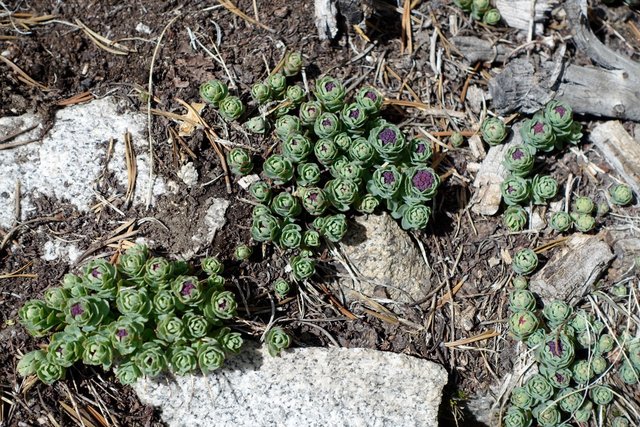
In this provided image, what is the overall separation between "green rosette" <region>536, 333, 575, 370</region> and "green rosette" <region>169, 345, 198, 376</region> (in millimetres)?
1981

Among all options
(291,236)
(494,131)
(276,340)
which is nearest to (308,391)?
(276,340)

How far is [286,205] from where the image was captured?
140 inches

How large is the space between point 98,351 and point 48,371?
0.29 meters

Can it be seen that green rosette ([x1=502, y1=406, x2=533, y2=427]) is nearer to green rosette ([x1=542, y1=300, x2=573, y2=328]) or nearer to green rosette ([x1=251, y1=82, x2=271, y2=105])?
green rosette ([x1=542, y1=300, x2=573, y2=328])

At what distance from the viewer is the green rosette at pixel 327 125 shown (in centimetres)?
367

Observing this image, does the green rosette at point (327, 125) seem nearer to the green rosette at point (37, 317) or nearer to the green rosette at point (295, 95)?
the green rosette at point (295, 95)

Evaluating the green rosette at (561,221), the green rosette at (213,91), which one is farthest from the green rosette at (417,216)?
the green rosette at (213,91)

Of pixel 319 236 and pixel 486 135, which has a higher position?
pixel 486 135

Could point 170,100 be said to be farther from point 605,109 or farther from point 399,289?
point 605,109

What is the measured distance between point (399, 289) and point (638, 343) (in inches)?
57.6

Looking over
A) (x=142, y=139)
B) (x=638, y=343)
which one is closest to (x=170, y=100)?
(x=142, y=139)

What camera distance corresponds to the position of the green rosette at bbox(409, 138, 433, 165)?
374 cm

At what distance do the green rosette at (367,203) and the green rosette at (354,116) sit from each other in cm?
42

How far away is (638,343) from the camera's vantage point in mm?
3775
